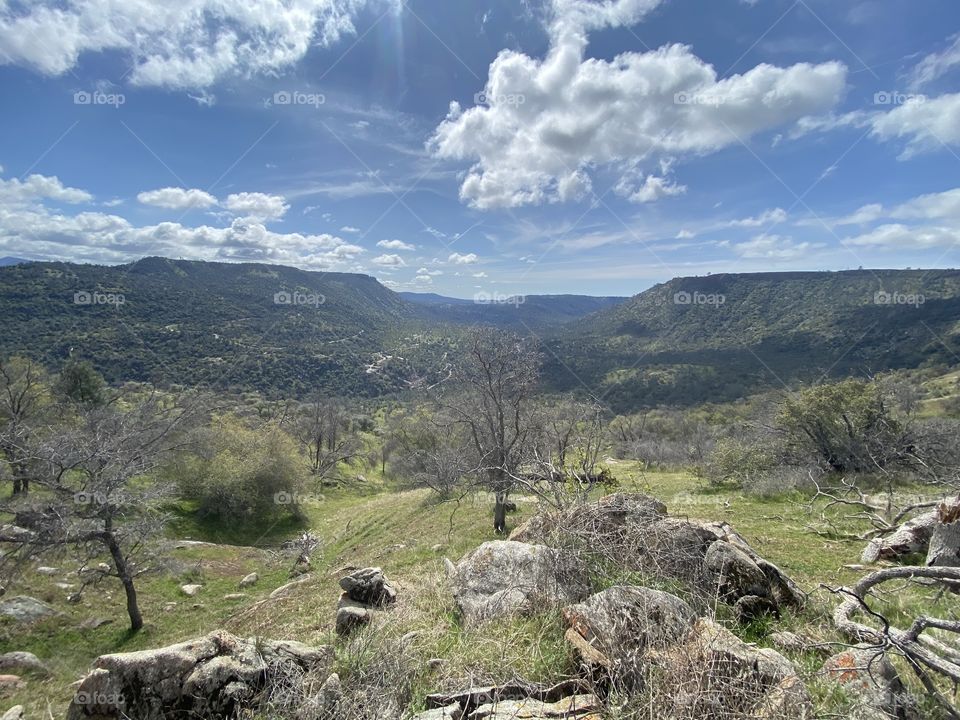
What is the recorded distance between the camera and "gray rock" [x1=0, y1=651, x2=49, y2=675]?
8.80m

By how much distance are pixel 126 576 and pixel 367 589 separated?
818 centimetres

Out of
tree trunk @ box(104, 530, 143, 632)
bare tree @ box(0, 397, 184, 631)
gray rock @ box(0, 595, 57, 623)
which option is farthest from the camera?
gray rock @ box(0, 595, 57, 623)

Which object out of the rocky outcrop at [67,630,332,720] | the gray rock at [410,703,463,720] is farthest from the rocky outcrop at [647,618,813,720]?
the rocky outcrop at [67,630,332,720]

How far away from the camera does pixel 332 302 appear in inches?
7283

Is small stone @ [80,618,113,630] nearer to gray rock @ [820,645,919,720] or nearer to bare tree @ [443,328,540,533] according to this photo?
bare tree @ [443,328,540,533]

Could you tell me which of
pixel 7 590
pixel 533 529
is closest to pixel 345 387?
pixel 7 590

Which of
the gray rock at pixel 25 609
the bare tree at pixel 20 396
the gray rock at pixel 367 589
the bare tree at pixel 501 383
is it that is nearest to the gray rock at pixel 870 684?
the gray rock at pixel 367 589

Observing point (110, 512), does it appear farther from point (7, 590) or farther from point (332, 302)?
point (332, 302)

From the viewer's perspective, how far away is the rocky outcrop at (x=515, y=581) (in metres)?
4.88

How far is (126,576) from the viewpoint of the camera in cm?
1080

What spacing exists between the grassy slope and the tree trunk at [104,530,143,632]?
332 millimetres

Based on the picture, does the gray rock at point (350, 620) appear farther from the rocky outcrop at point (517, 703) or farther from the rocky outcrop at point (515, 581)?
the rocky outcrop at point (517, 703)

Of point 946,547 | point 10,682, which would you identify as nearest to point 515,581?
point 946,547

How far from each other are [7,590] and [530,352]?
52.0ft
